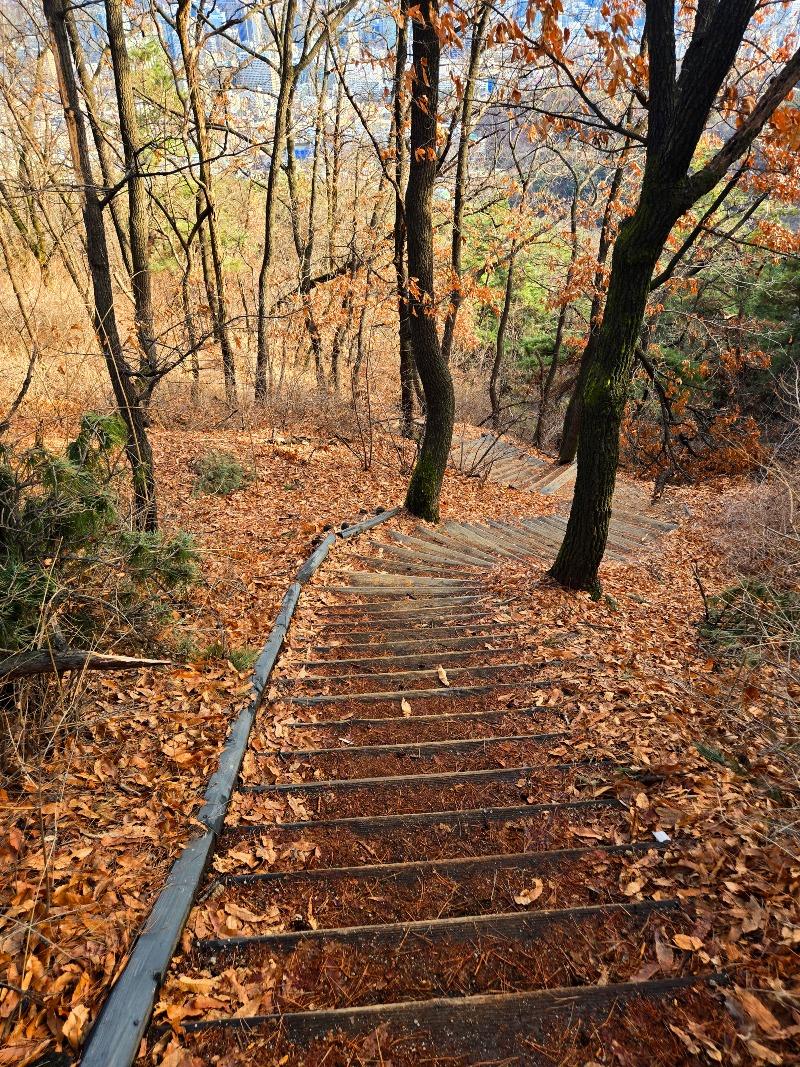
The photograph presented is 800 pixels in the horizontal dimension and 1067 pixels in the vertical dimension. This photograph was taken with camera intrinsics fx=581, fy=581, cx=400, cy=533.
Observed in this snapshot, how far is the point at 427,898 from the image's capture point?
8.86 ft

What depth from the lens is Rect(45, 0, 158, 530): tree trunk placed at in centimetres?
473

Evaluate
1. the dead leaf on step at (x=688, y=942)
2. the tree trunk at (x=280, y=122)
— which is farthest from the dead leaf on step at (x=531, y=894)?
the tree trunk at (x=280, y=122)

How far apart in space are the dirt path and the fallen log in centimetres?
107

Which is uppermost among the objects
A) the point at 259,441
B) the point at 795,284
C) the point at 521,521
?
the point at 795,284

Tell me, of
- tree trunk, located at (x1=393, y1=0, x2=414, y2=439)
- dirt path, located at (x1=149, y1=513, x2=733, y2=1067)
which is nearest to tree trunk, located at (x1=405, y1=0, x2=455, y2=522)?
tree trunk, located at (x1=393, y1=0, x2=414, y2=439)

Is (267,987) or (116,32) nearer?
(267,987)

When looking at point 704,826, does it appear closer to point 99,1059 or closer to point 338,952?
point 338,952

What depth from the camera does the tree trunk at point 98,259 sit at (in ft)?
15.5

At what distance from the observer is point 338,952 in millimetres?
2408

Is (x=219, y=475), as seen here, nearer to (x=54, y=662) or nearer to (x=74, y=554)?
(x=74, y=554)

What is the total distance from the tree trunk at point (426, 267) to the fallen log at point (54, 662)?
6245mm

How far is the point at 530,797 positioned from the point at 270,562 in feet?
15.0

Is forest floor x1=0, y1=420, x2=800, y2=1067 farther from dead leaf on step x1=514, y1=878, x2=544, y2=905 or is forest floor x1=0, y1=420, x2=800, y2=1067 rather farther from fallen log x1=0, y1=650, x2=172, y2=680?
dead leaf on step x1=514, y1=878, x2=544, y2=905

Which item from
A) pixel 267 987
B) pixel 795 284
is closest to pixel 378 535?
pixel 267 987
